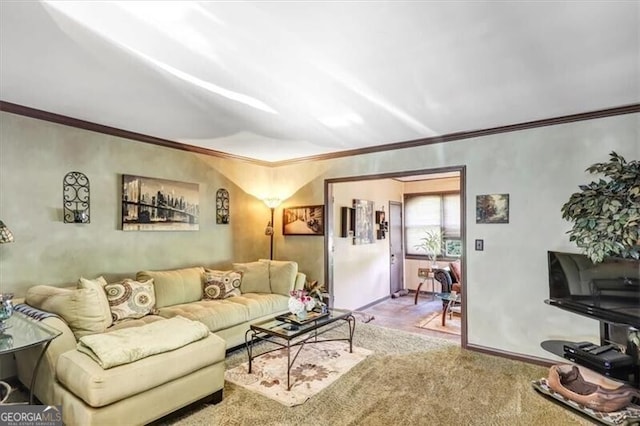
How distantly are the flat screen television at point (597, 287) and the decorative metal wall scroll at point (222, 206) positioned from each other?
4.05 metres

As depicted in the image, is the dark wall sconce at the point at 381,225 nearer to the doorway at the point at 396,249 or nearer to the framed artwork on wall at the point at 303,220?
the doorway at the point at 396,249

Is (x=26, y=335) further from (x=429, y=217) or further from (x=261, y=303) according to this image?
(x=429, y=217)

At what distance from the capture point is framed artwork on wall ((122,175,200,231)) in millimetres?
3988

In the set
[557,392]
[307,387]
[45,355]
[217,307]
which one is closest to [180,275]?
[217,307]

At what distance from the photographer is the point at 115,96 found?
2938mm

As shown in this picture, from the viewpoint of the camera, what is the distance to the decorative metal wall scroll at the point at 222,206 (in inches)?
197

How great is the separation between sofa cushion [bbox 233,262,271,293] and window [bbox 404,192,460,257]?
4097 millimetres

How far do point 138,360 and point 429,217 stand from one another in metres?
6.37

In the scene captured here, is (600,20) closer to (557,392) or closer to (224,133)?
(557,392)

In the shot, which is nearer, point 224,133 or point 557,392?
point 557,392

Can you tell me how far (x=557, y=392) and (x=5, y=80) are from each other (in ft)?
16.6

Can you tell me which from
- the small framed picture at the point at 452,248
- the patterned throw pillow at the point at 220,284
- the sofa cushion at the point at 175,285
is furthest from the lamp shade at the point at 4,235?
the small framed picture at the point at 452,248

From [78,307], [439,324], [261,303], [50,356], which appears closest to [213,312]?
[261,303]

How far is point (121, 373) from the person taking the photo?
7.04 feet
